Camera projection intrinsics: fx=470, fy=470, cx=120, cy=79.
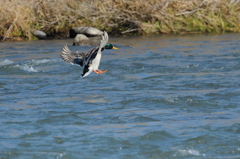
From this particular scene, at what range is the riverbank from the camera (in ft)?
59.4

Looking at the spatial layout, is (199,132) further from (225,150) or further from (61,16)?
(61,16)

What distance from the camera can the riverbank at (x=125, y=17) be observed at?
1809 cm

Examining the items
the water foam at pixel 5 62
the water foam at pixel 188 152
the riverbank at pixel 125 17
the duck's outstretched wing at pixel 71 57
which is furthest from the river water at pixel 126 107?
the riverbank at pixel 125 17

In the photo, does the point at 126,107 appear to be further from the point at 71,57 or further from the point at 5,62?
the point at 5,62

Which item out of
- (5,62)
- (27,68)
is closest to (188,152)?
(27,68)

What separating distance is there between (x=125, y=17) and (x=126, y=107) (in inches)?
453

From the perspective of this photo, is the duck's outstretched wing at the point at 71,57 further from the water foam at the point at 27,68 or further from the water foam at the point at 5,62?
the water foam at the point at 5,62

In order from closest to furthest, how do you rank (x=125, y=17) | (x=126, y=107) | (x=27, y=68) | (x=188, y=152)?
(x=188, y=152), (x=126, y=107), (x=27, y=68), (x=125, y=17)

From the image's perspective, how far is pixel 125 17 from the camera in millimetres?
18375

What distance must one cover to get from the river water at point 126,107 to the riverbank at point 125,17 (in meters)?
5.08

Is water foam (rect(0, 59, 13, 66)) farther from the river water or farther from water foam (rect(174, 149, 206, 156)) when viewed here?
water foam (rect(174, 149, 206, 156))

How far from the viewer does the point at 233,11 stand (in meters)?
18.7

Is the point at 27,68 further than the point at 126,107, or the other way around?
the point at 27,68

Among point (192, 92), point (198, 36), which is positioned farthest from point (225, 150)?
point (198, 36)
